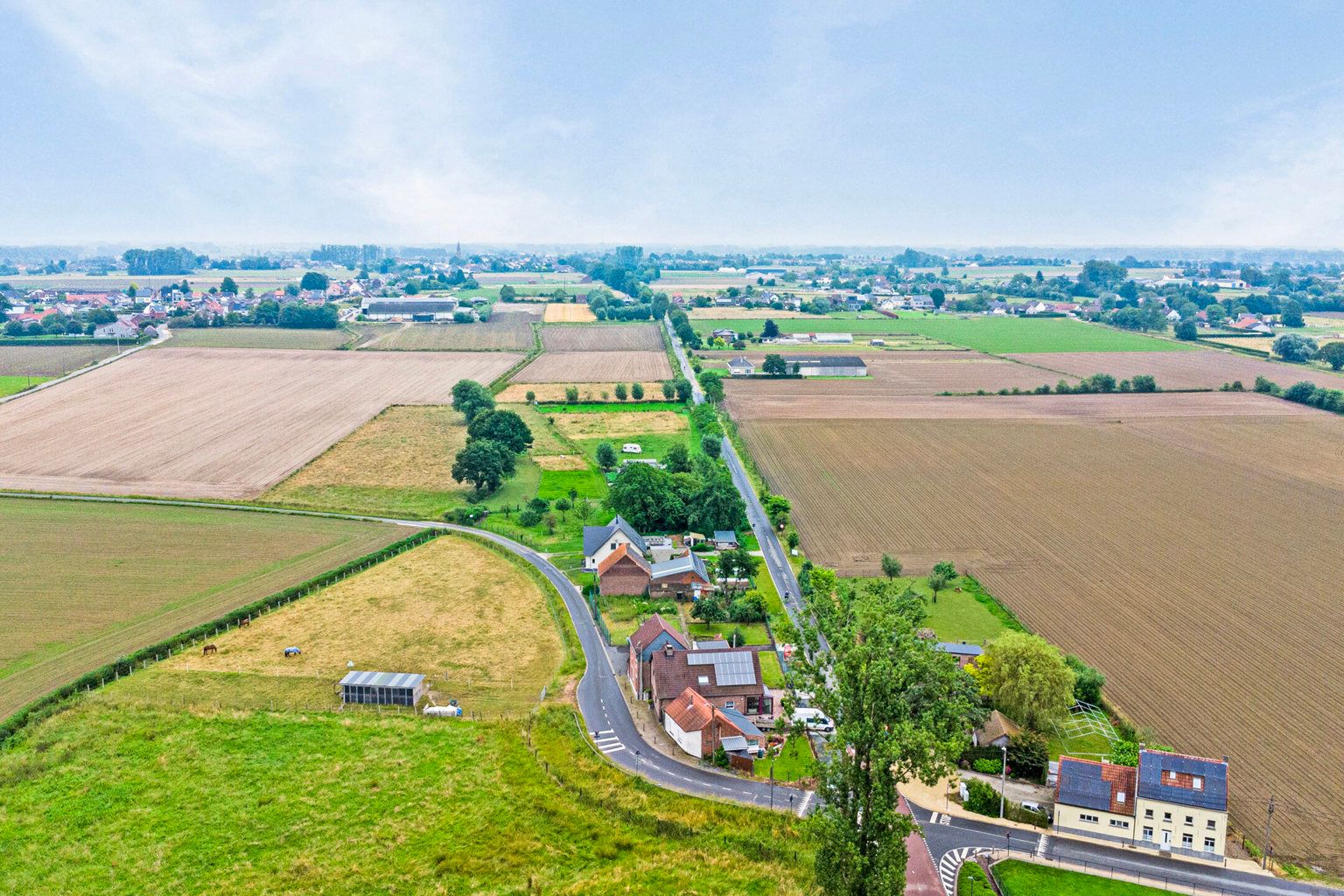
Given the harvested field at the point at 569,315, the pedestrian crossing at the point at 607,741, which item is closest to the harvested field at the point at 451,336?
the harvested field at the point at 569,315

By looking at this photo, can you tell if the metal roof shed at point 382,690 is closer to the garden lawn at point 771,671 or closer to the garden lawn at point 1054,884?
the garden lawn at point 771,671

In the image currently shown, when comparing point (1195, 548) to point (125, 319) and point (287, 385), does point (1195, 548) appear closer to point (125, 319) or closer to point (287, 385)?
point (287, 385)

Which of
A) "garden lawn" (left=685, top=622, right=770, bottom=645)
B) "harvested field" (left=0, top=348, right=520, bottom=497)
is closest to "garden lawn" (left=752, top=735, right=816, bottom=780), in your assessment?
"garden lawn" (left=685, top=622, right=770, bottom=645)

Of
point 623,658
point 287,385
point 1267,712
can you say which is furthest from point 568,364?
point 1267,712

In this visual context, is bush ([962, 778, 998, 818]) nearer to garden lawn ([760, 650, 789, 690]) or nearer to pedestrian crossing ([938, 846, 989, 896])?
pedestrian crossing ([938, 846, 989, 896])

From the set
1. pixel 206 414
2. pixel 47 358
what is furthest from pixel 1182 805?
pixel 47 358

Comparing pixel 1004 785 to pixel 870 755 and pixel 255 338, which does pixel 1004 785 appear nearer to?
pixel 870 755
